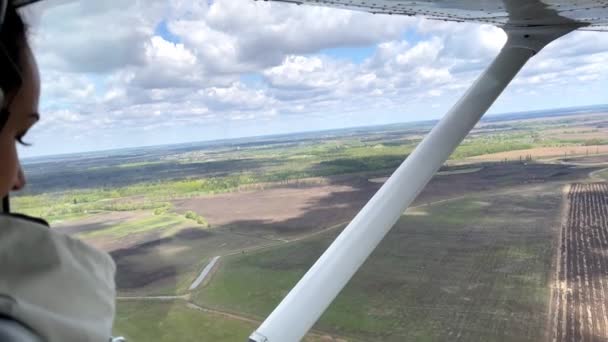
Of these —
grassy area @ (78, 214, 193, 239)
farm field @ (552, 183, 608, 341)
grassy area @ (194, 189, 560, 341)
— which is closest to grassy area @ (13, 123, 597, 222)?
grassy area @ (78, 214, 193, 239)

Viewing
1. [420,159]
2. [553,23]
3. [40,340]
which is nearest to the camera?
[40,340]

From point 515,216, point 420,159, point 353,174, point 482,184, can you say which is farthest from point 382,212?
point 482,184

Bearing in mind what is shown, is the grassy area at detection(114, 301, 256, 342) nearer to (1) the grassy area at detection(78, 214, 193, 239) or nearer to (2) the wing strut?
(1) the grassy area at detection(78, 214, 193, 239)

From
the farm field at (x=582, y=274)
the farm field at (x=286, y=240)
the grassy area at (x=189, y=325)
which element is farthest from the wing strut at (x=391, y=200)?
the farm field at (x=582, y=274)

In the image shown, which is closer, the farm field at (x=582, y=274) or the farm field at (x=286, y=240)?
the farm field at (x=286, y=240)

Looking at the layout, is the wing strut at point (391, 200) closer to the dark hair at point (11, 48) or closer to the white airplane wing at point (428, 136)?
the white airplane wing at point (428, 136)

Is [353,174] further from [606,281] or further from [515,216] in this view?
[606,281]

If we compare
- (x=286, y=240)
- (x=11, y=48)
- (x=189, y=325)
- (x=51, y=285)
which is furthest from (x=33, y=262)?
(x=286, y=240)

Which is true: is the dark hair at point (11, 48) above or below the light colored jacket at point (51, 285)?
above
